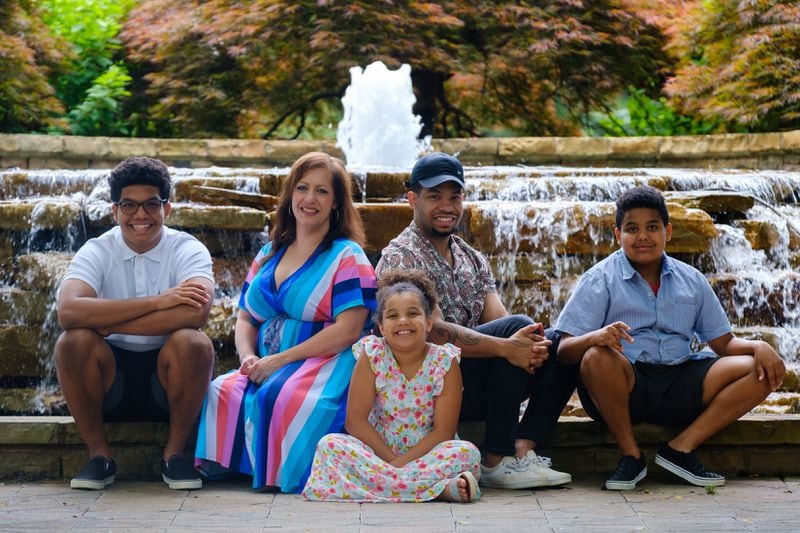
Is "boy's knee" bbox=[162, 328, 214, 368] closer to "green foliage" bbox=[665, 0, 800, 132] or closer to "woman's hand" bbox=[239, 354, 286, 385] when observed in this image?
"woman's hand" bbox=[239, 354, 286, 385]

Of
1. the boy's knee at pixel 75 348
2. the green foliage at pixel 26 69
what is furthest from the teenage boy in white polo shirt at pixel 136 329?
the green foliage at pixel 26 69

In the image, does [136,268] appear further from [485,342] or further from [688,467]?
[688,467]

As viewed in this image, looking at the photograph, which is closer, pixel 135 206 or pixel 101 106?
pixel 135 206

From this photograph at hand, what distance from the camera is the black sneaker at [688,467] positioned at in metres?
3.96

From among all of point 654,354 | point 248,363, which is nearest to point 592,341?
point 654,354

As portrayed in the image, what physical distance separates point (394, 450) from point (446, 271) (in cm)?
72

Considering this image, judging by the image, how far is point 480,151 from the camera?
404 inches

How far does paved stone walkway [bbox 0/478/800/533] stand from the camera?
3320 millimetres

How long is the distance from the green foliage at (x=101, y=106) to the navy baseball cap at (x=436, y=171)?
804 cm

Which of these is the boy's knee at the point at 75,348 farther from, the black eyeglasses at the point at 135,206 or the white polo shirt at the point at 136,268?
the black eyeglasses at the point at 135,206

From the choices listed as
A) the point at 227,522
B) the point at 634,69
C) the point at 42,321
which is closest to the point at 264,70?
the point at 634,69

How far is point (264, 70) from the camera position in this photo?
1234cm

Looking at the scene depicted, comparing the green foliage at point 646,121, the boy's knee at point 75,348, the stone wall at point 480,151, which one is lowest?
the boy's knee at point 75,348

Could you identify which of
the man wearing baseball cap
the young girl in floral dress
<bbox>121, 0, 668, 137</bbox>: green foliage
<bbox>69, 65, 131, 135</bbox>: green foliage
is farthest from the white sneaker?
<bbox>69, 65, 131, 135</bbox>: green foliage
